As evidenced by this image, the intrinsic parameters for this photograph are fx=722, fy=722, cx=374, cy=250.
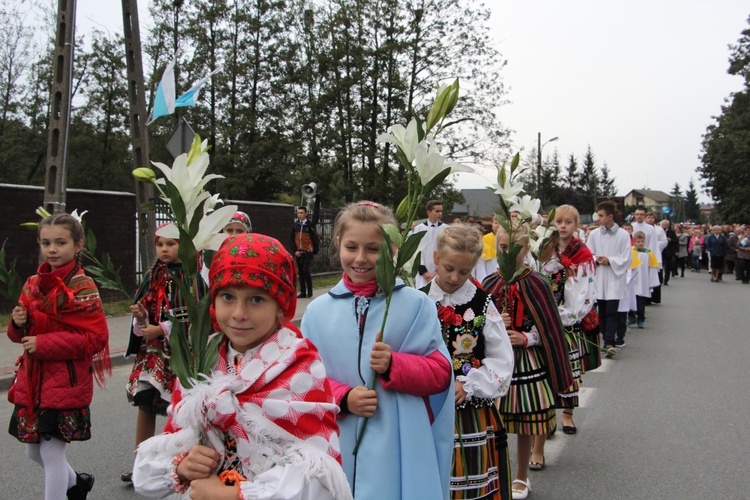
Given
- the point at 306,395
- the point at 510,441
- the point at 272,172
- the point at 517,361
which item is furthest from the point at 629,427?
the point at 272,172

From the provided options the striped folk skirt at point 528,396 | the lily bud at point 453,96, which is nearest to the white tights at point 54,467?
the striped folk skirt at point 528,396

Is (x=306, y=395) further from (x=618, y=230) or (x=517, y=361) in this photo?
(x=618, y=230)

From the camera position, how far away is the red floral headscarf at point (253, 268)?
2037 millimetres

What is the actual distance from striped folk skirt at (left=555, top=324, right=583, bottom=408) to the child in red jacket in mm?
3293

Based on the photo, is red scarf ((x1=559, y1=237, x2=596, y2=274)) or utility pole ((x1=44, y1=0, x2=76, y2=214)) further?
utility pole ((x1=44, y1=0, x2=76, y2=214))

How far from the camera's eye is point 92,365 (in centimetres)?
412

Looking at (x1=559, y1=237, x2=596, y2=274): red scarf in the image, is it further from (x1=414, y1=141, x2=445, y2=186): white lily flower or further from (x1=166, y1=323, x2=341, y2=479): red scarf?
(x1=166, y1=323, x2=341, y2=479): red scarf

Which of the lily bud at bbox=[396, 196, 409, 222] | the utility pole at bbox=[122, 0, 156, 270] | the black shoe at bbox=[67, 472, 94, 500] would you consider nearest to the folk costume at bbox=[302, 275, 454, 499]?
the lily bud at bbox=[396, 196, 409, 222]

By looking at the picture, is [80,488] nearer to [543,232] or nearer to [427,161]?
[427,161]

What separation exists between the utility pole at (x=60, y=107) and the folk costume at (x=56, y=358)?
20.5 feet

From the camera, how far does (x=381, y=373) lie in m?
2.52

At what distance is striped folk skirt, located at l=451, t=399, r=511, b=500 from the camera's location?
11.2 feet

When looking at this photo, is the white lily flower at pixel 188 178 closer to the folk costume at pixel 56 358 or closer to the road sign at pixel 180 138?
the folk costume at pixel 56 358

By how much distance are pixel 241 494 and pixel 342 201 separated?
32.7 m
